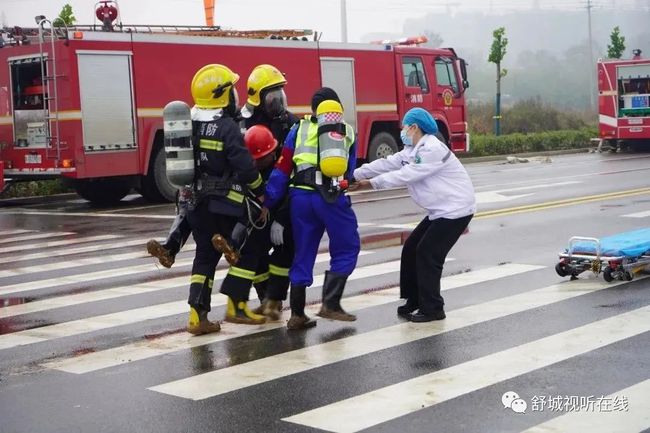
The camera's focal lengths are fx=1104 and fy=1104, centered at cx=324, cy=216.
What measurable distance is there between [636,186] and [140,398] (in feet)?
49.1

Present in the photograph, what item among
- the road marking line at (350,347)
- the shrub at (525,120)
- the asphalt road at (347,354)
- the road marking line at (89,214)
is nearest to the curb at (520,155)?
the shrub at (525,120)

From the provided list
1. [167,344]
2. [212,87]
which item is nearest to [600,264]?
[212,87]

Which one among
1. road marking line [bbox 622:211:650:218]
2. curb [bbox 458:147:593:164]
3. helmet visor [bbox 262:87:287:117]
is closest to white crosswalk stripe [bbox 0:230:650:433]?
helmet visor [bbox 262:87:287:117]

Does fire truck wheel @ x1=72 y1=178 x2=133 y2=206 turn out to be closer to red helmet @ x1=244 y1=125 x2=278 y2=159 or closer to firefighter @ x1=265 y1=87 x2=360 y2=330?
red helmet @ x1=244 y1=125 x2=278 y2=159

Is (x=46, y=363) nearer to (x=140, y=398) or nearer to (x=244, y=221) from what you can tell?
(x=140, y=398)

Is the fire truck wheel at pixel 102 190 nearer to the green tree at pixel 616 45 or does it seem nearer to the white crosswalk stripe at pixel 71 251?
the white crosswalk stripe at pixel 71 251

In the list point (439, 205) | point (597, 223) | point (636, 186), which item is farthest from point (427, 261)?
point (636, 186)

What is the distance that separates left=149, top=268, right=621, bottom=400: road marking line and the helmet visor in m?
1.88

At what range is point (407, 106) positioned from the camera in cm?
2448

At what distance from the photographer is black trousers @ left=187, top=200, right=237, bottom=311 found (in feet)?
25.9

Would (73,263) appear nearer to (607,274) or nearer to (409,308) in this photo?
(409,308)

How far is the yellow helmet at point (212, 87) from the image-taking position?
25.8ft

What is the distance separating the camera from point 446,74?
25469mm

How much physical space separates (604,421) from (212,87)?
3.81 meters
